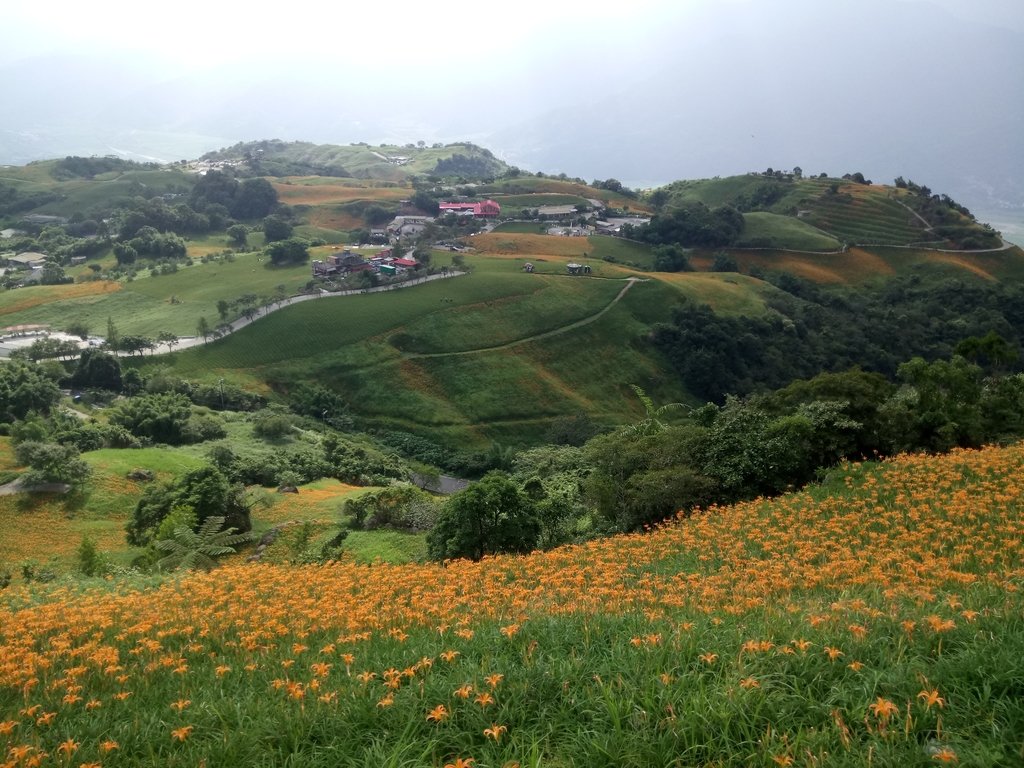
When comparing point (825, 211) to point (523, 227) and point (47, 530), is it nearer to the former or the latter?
point (523, 227)

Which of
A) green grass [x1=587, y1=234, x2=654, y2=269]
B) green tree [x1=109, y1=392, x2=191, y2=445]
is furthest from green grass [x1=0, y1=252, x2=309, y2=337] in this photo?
green grass [x1=587, y1=234, x2=654, y2=269]

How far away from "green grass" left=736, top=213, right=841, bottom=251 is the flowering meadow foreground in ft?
301

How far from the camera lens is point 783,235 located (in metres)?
98.8

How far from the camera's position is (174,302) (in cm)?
7419

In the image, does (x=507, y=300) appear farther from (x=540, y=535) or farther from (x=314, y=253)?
(x=540, y=535)

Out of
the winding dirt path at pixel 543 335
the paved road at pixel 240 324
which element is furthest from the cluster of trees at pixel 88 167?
the winding dirt path at pixel 543 335

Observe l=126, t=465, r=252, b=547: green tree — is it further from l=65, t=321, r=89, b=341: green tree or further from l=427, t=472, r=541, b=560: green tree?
l=65, t=321, r=89, b=341: green tree

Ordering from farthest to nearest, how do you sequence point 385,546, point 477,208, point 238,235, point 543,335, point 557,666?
point 477,208
point 238,235
point 543,335
point 385,546
point 557,666

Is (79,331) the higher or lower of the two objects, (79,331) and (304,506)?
the higher

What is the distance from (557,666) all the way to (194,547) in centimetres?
1785

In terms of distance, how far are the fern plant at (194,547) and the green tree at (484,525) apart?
7.08 metres

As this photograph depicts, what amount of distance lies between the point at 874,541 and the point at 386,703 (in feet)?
34.2

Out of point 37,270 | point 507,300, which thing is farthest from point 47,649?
point 37,270

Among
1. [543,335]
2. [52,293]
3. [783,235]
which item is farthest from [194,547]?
[783,235]
